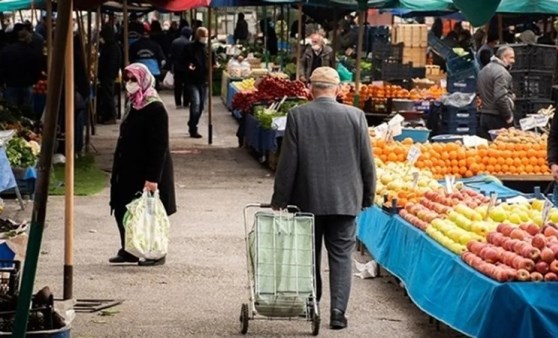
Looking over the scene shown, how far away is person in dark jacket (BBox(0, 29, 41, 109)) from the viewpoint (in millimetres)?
21031

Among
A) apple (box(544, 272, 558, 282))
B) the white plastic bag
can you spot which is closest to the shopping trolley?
apple (box(544, 272, 558, 282))

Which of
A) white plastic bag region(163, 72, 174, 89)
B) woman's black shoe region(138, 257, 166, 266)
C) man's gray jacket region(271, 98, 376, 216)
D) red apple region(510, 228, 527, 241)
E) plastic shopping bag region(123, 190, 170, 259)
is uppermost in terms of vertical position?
man's gray jacket region(271, 98, 376, 216)

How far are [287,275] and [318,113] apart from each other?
116 centimetres

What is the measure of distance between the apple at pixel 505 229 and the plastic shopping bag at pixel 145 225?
3.50m

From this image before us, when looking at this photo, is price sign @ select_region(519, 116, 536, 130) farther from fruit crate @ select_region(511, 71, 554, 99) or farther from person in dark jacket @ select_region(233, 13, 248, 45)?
person in dark jacket @ select_region(233, 13, 248, 45)

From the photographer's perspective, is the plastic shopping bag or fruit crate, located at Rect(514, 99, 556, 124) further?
fruit crate, located at Rect(514, 99, 556, 124)

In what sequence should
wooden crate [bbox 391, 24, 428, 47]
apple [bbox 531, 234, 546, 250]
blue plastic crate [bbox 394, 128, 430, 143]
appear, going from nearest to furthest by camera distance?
apple [bbox 531, 234, 546, 250], blue plastic crate [bbox 394, 128, 430, 143], wooden crate [bbox 391, 24, 428, 47]

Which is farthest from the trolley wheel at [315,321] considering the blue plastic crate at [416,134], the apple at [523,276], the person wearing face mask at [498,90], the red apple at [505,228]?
the person wearing face mask at [498,90]

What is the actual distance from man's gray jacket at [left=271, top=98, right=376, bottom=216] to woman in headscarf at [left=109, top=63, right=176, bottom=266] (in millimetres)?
2330

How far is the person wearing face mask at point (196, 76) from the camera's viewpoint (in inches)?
942

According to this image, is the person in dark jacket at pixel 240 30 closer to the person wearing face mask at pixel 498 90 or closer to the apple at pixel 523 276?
the person wearing face mask at pixel 498 90

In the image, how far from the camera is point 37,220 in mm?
4809

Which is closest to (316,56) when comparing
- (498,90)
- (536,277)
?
(498,90)

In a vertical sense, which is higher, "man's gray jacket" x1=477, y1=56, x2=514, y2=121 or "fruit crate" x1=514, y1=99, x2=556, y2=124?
"man's gray jacket" x1=477, y1=56, x2=514, y2=121
